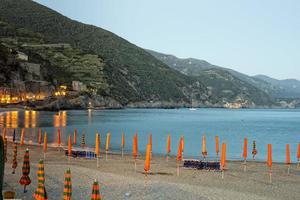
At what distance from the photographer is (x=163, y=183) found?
1938 centimetres

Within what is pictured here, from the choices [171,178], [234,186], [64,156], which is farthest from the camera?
[64,156]

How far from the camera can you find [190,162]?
2875cm

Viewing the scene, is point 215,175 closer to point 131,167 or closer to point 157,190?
point 131,167

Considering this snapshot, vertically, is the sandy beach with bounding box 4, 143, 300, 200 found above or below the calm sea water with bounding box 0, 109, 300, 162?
above

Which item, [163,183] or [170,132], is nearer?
[163,183]

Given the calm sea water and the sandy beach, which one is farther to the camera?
the calm sea water

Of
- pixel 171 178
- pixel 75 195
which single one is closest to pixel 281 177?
pixel 171 178

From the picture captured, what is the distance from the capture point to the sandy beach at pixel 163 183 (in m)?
17.1

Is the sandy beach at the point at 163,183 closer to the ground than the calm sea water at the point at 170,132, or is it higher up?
higher up

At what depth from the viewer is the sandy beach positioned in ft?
56.1

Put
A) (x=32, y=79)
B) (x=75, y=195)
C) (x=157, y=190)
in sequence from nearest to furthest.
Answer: (x=75, y=195)
(x=157, y=190)
(x=32, y=79)

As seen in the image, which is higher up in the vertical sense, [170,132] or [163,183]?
[163,183]

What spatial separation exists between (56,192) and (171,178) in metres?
8.68

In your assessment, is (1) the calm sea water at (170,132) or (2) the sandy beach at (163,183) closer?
(2) the sandy beach at (163,183)
